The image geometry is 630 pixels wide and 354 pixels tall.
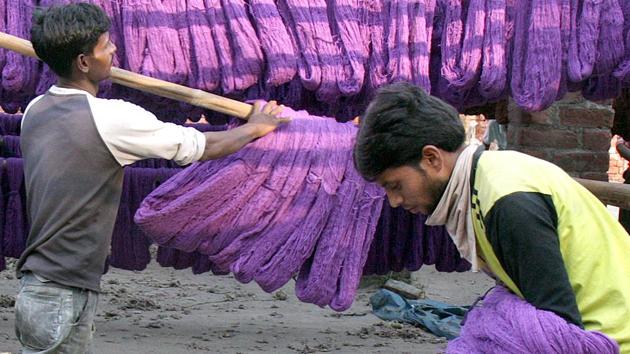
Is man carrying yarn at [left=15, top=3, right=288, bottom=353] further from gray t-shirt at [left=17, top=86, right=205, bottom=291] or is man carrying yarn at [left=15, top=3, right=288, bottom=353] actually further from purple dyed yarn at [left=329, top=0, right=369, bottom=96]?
purple dyed yarn at [left=329, top=0, right=369, bottom=96]

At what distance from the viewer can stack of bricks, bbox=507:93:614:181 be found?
4898mm

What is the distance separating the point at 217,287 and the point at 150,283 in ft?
1.54

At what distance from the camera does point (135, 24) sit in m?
3.38

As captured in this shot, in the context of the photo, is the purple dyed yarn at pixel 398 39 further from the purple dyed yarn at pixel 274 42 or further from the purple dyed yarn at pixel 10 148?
the purple dyed yarn at pixel 10 148

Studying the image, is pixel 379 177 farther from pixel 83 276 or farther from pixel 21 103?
pixel 21 103

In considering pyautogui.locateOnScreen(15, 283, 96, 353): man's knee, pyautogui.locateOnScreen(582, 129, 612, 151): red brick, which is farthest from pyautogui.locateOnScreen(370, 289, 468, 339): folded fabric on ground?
pyautogui.locateOnScreen(15, 283, 96, 353): man's knee

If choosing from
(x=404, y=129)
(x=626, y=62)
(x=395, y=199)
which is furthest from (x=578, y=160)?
(x=404, y=129)

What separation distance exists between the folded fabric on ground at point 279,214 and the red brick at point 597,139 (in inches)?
80.3

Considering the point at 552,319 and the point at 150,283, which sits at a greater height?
the point at 552,319

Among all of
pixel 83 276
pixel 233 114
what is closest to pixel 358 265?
pixel 233 114

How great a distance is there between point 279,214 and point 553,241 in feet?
5.15

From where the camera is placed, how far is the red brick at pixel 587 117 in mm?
4988

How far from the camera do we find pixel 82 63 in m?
2.73

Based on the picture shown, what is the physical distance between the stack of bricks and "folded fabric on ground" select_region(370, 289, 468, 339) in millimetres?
1124
